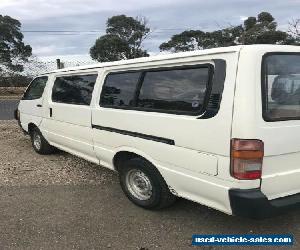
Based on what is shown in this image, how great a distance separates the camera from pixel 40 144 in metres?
7.24

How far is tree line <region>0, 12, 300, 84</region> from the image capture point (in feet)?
100.0

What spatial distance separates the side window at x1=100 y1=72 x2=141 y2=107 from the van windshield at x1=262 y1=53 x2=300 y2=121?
158 cm

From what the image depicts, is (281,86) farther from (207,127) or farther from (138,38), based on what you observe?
(138,38)

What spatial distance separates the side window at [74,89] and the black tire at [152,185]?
1178 millimetres

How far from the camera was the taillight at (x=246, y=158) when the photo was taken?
3322 millimetres

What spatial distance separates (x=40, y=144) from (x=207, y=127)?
4455 millimetres

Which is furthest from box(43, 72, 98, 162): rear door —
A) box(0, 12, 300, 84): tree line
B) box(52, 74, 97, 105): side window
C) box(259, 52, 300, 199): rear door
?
box(0, 12, 300, 84): tree line

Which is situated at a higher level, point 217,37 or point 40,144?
point 217,37

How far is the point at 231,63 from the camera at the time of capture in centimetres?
345

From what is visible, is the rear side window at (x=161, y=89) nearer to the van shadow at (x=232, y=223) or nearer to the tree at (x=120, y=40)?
the van shadow at (x=232, y=223)

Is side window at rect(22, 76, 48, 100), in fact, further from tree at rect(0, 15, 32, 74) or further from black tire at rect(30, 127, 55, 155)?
tree at rect(0, 15, 32, 74)

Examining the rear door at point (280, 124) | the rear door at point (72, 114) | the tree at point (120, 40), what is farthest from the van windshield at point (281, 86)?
the tree at point (120, 40)

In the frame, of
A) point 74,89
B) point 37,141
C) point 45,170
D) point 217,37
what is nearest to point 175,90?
point 74,89

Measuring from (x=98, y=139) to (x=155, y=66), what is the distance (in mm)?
1358
